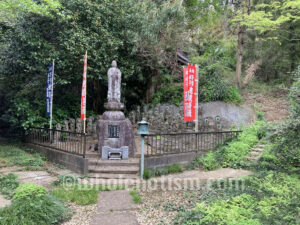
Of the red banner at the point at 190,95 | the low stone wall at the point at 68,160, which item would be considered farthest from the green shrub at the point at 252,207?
the red banner at the point at 190,95

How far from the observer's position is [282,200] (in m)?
4.13

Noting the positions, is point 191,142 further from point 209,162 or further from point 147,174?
point 147,174

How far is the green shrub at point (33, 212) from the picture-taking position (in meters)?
3.80

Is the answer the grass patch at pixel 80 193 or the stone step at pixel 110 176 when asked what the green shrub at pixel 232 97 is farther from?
the grass patch at pixel 80 193

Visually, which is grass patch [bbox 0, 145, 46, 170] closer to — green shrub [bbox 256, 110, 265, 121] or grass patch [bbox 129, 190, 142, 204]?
grass patch [bbox 129, 190, 142, 204]

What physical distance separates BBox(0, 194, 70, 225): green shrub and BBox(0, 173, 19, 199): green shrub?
4.22ft

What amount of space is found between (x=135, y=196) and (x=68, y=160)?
3469 millimetres

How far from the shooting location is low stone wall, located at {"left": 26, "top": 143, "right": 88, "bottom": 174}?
708cm

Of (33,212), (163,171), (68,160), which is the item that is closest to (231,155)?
(163,171)

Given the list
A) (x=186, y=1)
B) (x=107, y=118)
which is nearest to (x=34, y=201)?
(x=107, y=118)

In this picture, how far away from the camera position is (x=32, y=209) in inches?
157

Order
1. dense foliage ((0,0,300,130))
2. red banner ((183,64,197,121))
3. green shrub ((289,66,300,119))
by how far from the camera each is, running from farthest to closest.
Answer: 1. dense foliage ((0,0,300,130))
2. red banner ((183,64,197,121))
3. green shrub ((289,66,300,119))

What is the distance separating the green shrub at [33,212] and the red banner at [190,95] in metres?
6.23

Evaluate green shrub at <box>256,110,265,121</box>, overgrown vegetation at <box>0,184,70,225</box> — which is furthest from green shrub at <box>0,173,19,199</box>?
green shrub at <box>256,110,265,121</box>
